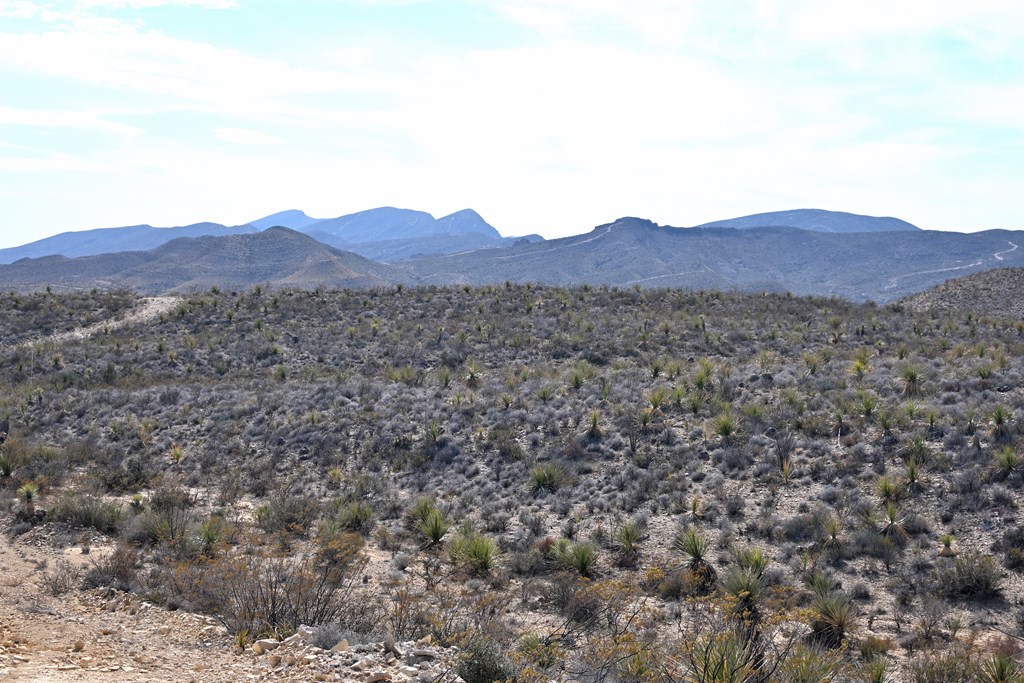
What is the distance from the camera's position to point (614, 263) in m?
138

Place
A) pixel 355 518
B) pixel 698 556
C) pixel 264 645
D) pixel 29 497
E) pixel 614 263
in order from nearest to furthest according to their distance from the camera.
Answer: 1. pixel 264 645
2. pixel 698 556
3. pixel 29 497
4. pixel 355 518
5. pixel 614 263

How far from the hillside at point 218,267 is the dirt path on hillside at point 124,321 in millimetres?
65982

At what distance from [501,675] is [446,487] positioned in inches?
348

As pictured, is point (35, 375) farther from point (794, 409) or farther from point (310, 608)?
point (794, 409)

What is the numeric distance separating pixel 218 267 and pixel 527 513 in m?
124

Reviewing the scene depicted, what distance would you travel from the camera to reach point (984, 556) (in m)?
9.52

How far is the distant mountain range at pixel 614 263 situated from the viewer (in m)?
116

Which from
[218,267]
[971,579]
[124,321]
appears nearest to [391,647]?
[971,579]

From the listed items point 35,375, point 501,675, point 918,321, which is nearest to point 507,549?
point 501,675

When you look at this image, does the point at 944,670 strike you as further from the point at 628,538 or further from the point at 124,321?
the point at 124,321

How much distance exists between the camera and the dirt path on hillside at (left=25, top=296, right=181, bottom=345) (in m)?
32.3

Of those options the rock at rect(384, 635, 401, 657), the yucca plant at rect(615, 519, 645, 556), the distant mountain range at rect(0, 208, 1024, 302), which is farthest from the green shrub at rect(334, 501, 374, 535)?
the distant mountain range at rect(0, 208, 1024, 302)

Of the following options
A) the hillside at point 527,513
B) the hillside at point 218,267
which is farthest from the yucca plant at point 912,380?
the hillside at point 218,267

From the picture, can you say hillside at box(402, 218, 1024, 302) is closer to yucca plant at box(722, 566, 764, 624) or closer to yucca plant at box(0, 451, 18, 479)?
yucca plant at box(0, 451, 18, 479)
